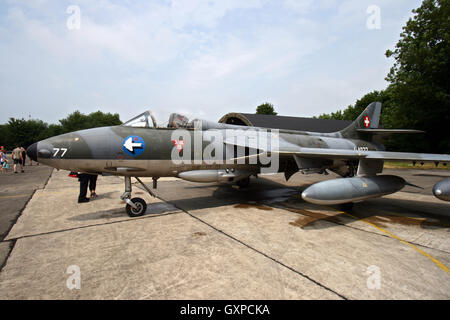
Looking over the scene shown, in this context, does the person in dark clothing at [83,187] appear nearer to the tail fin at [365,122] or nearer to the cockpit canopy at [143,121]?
the cockpit canopy at [143,121]

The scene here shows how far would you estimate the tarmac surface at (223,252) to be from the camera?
2586 millimetres

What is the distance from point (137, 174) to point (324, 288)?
4742 mm

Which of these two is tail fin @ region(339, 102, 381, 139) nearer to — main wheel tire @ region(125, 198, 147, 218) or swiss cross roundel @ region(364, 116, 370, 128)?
swiss cross roundel @ region(364, 116, 370, 128)

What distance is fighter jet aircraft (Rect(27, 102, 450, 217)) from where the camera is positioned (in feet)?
15.7

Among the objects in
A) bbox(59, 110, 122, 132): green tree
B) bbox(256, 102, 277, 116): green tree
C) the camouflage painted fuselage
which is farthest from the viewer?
bbox(59, 110, 122, 132): green tree

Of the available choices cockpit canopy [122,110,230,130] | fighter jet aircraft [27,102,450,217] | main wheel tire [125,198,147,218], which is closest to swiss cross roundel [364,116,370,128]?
fighter jet aircraft [27,102,450,217]

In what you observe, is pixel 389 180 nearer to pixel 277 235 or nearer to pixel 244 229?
pixel 277 235

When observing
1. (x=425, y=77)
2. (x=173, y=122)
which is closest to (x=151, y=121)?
(x=173, y=122)

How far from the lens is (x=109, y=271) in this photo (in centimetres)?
296

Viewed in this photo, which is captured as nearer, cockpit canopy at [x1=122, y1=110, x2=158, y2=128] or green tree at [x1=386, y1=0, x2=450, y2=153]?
cockpit canopy at [x1=122, y1=110, x2=158, y2=128]

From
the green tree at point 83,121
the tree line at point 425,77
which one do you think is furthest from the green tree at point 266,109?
the green tree at point 83,121

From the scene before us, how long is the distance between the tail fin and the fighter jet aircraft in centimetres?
359

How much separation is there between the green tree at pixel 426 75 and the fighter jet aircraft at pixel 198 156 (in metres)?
22.4

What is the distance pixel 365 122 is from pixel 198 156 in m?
8.96
